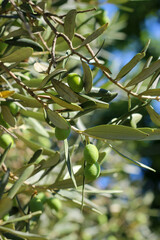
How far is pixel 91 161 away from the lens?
68 cm

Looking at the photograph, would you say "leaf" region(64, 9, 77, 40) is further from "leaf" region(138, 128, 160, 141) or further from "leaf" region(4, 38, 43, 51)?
"leaf" region(138, 128, 160, 141)

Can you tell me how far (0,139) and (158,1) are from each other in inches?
249

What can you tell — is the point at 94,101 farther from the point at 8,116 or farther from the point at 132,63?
the point at 8,116

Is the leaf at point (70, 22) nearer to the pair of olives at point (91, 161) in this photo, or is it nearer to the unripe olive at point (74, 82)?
the unripe olive at point (74, 82)

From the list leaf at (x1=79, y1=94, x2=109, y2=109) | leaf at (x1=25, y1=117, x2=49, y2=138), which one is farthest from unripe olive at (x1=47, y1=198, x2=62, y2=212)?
leaf at (x1=79, y1=94, x2=109, y2=109)

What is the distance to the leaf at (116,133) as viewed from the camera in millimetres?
628

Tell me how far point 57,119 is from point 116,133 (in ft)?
0.42

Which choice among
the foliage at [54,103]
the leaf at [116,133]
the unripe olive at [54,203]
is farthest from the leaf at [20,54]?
the unripe olive at [54,203]

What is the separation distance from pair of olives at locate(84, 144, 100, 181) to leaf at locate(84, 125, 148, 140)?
1.2 inches

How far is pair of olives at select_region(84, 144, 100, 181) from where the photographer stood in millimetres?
672

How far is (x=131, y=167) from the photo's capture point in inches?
104

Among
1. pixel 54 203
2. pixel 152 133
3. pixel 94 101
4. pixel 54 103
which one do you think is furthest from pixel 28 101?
pixel 54 203

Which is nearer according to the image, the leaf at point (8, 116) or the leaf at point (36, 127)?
the leaf at point (8, 116)

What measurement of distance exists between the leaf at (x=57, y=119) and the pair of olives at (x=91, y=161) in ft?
0.22
